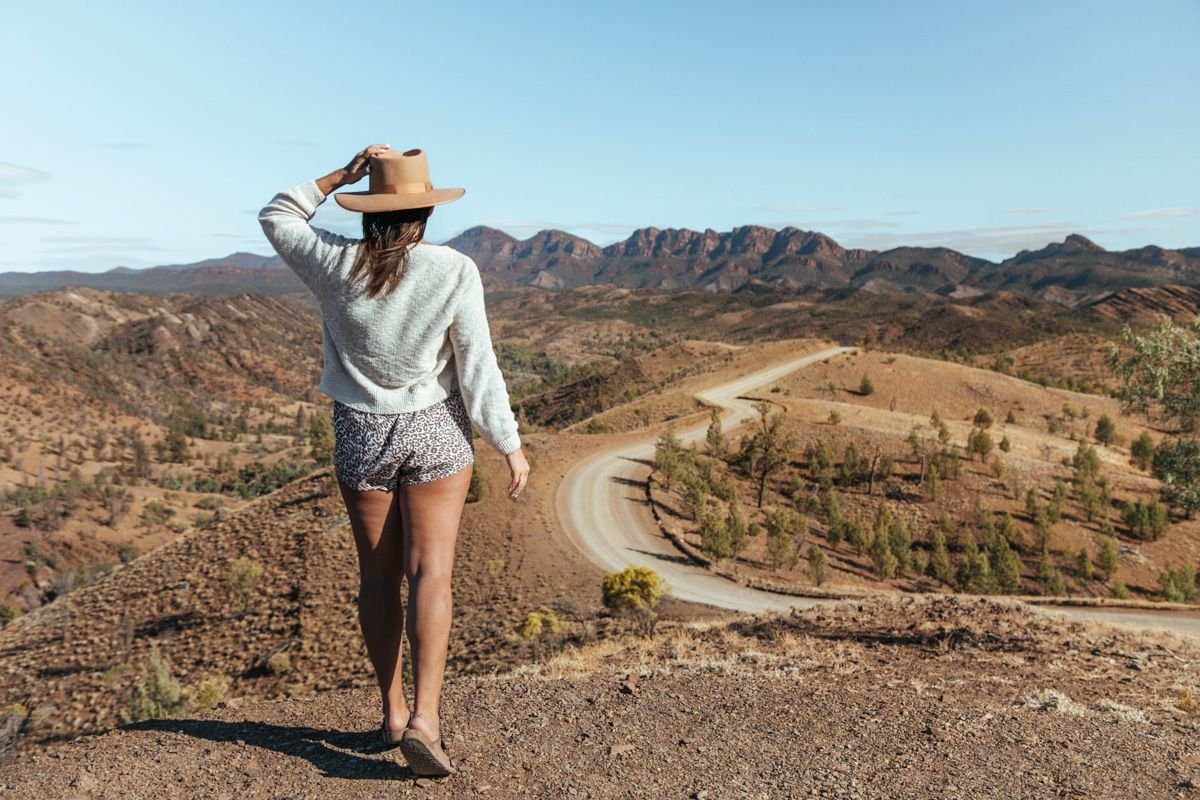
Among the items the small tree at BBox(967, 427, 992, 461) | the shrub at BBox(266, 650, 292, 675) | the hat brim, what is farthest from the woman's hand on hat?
the small tree at BBox(967, 427, 992, 461)

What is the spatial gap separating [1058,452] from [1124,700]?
Result: 1614 inches

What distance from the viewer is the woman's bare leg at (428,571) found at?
3424 millimetres

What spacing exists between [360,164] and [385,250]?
1.73 feet

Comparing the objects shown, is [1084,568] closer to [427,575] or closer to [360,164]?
[427,575]

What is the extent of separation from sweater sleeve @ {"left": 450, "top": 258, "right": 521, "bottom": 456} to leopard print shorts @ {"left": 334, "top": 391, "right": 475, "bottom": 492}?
6.4 inches

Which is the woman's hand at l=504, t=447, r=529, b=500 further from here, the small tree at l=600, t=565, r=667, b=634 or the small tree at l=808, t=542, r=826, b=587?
the small tree at l=808, t=542, r=826, b=587

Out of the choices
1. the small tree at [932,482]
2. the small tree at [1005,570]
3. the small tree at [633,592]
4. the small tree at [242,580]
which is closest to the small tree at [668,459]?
the small tree at [932,482]

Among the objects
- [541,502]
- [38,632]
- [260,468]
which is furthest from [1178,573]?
[260,468]

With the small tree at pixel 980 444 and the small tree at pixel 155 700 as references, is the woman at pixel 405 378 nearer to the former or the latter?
the small tree at pixel 155 700

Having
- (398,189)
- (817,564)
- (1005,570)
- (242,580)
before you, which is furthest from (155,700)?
(1005,570)

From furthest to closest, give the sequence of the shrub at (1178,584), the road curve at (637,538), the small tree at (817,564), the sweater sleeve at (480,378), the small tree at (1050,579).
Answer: the small tree at (1050,579), the shrub at (1178,584), the small tree at (817,564), the road curve at (637,538), the sweater sleeve at (480,378)

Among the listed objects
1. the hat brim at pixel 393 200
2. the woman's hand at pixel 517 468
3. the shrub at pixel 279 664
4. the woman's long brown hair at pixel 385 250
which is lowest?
the shrub at pixel 279 664

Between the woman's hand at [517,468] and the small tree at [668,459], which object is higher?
the woman's hand at [517,468]

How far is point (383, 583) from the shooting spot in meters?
3.62
